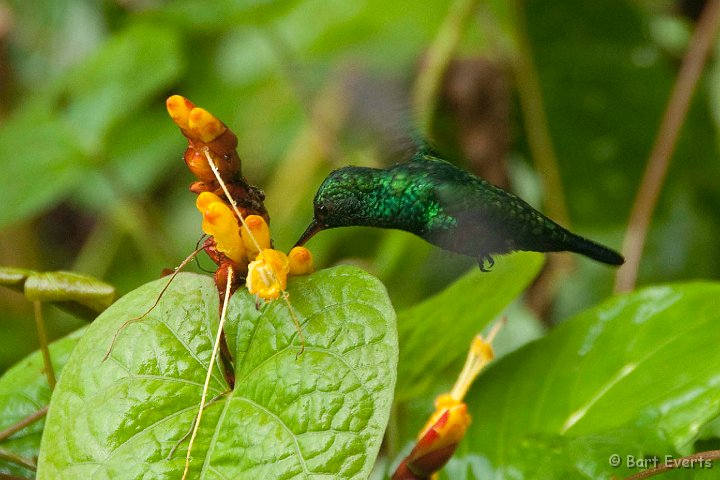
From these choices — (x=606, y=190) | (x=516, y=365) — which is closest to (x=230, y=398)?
(x=516, y=365)

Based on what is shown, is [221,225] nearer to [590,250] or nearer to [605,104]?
[590,250]

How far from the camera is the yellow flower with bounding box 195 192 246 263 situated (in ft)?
1.91

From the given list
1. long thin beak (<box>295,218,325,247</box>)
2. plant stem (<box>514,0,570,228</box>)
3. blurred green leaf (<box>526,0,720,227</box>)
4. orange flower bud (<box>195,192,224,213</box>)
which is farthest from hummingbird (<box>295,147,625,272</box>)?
blurred green leaf (<box>526,0,720,227</box>)

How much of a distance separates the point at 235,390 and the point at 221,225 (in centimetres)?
12

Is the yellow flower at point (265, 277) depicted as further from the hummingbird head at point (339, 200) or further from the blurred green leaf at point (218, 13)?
the blurred green leaf at point (218, 13)

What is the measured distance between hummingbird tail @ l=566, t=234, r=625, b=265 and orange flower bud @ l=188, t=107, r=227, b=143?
1.00 feet

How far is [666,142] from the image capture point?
1.41 m

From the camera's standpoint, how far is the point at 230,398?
56 cm

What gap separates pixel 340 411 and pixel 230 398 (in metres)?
0.09

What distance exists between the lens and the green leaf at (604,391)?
→ 0.69 m

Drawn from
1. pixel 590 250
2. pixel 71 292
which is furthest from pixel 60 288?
pixel 590 250

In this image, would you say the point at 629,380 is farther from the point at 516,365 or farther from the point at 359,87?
the point at 359,87

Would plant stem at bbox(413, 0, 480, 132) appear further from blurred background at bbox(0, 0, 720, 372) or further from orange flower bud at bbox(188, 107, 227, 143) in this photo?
orange flower bud at bbox(188, 107, 227, 143)

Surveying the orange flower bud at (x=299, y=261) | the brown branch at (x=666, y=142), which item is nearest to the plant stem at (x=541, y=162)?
the brown branch at (x=666, y=142)
